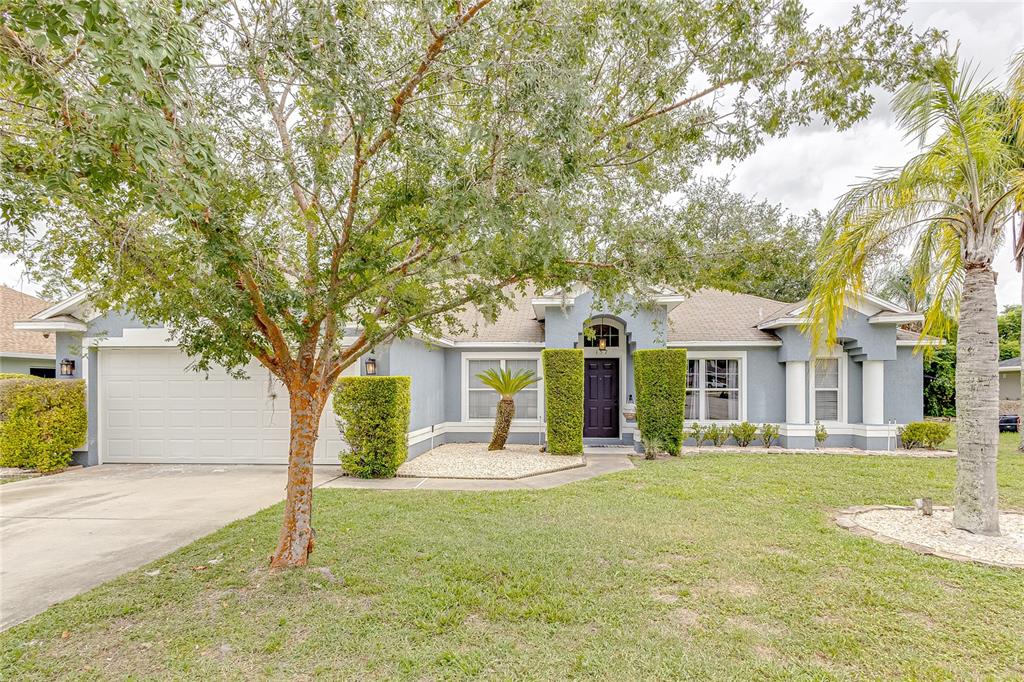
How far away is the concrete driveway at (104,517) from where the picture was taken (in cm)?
484

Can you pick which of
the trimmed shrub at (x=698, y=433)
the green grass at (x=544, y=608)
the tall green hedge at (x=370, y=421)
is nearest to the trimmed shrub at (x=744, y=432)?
the trimmed shrub at (x=698, y=433)

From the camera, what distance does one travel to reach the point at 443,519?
6.69 m

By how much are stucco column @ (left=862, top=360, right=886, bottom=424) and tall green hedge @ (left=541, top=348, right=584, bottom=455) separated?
7570 millimetres

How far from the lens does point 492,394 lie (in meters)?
14.0

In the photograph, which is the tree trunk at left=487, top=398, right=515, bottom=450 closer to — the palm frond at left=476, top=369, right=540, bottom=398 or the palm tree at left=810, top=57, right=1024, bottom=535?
the palm frond at left=476, top=369, right=540, bottom=398

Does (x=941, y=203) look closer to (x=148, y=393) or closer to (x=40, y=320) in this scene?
(x=148, y=393)

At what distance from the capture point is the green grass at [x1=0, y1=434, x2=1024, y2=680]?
343 cm

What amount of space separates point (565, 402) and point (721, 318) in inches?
246

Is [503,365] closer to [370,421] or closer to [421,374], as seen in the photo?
[421,374]

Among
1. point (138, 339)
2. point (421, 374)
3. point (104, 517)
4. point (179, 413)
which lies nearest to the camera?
point (104, 517)

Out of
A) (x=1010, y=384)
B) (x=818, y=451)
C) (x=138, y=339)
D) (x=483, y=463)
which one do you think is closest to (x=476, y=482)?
(x=483, y=463)

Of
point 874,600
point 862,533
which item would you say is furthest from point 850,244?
point 874,600

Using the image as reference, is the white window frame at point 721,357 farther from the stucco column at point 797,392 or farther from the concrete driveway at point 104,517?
the concrete driveway at point 104,517

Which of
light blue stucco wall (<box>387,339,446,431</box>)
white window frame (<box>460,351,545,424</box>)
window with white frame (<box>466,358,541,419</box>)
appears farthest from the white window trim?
light blue stucco wall (<box>387,339,446,431</box>)
